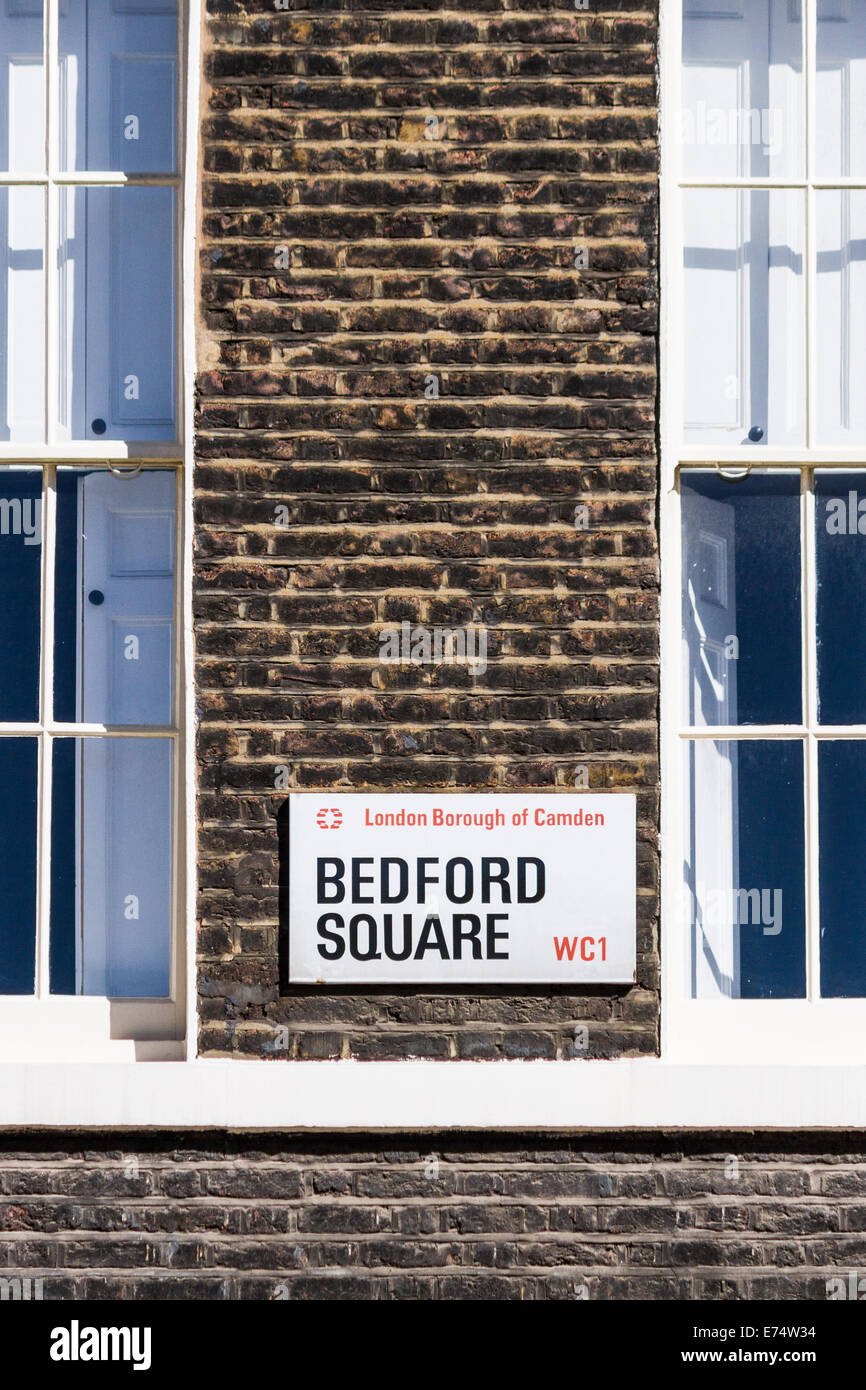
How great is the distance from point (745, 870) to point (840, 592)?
0.89 m

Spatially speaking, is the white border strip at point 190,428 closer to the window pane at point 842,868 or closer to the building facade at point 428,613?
the building facade at point 428,613

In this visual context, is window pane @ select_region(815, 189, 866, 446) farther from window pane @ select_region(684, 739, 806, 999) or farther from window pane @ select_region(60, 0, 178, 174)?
window pane @ select_region(60, 0, 178, 174)

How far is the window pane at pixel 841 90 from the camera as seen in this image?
3.63 m

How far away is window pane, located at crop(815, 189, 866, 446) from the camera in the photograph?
3625 millimetres

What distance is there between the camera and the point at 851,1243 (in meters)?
3.36

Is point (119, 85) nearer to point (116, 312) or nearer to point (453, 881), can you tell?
point (116, 312)

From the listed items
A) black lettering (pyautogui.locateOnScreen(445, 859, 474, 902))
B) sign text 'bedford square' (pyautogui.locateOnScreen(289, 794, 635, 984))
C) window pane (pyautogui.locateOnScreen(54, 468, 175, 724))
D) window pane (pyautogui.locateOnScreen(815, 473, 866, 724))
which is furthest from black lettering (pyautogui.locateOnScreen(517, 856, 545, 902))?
window pane (pyautogui.locateOnScreen(54, 468, 175, 724))

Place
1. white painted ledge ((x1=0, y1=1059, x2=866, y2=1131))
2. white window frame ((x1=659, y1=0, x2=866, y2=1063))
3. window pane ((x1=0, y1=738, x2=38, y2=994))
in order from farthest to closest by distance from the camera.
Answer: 1. window pane ((x1=0, y1=738, x2=38, y2=994))
2. white window frame ((x1=659, y1=0, x2=866, y2=1063))
3. white painted ledge ((x1=0, y1=1059, x2=866, y2=1131))

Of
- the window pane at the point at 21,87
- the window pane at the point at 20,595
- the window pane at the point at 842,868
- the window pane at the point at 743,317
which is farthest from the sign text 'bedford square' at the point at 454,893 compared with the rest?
the window pane at the point at 21,87

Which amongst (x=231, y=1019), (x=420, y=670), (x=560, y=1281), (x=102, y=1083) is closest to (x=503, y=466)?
(x=420, y=670)

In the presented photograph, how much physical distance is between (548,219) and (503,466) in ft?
2.39

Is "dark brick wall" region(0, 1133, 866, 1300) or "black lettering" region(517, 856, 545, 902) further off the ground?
"black lettering" region(517, 856, 545, 902)

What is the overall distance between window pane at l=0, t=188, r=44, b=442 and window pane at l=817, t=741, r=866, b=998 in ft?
8.58

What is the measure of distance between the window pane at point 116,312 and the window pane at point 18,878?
42.0 inches
